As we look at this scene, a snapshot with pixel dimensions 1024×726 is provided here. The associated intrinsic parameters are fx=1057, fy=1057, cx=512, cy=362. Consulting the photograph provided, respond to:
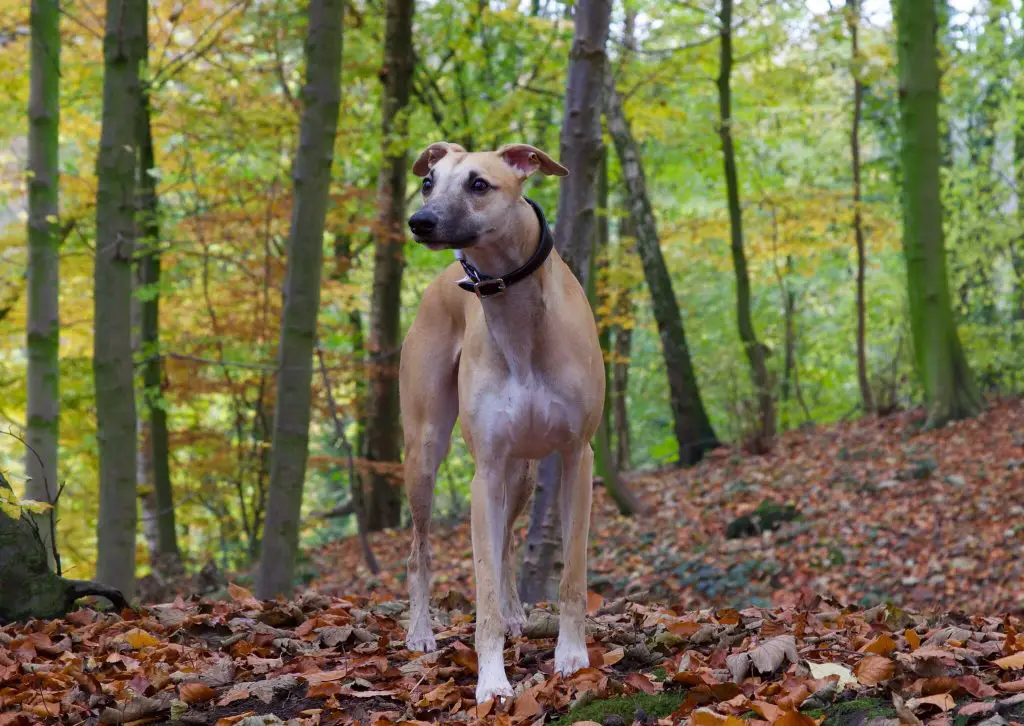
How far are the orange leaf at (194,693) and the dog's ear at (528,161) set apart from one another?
2339 millimetres

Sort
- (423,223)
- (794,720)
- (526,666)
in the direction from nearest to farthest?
1. (794,720)
2. (423,223)
3. (526,666)

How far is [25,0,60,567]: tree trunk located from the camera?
32.0ft

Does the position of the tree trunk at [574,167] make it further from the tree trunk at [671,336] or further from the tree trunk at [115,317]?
the tree trunk at [671,336]

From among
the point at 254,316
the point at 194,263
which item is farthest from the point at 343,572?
the point at 194,263

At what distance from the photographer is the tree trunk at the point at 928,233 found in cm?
1477

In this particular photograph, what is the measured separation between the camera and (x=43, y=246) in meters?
9.87

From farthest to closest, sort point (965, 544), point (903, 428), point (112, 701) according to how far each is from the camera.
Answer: point (903, 428)
point (965, 544)
point (112, 701)

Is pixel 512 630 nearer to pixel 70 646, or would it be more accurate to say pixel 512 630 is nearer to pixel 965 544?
pixel 70 646

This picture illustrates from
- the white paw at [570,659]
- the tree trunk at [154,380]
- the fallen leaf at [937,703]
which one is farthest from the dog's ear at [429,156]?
the tree trunk at [154,380]

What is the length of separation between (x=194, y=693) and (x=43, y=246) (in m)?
7.01

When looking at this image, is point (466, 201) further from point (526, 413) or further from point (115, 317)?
point (115, 317)

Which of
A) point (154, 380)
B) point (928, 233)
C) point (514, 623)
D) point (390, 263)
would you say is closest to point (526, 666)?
point (514, 623)

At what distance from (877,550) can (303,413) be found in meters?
6.41

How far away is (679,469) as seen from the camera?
17625mm
